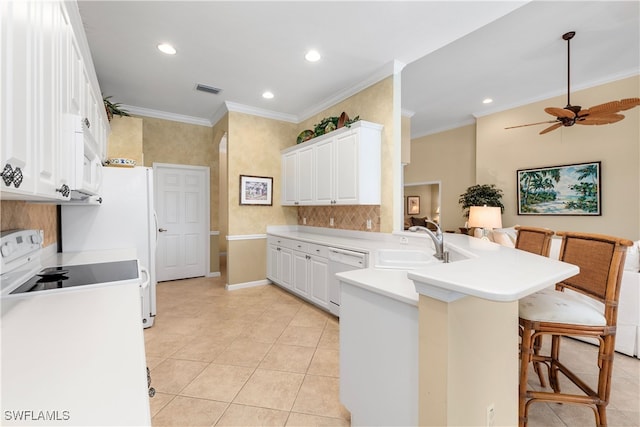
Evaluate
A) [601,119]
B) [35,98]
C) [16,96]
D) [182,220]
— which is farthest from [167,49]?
[601,119]

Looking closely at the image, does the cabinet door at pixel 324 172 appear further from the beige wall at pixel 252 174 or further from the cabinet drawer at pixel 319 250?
the beige wall at pixel 252 174

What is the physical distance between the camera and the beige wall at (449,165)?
19.8ft

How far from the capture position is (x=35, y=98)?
38.8 inches

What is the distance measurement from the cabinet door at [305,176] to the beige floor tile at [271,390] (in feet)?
7.96

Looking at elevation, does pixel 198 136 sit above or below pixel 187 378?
above

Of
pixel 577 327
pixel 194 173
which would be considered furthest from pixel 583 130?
pixel 194 173

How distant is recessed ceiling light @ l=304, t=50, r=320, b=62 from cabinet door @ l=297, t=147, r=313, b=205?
4.12 ft

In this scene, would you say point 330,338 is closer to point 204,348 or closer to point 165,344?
point 204,348

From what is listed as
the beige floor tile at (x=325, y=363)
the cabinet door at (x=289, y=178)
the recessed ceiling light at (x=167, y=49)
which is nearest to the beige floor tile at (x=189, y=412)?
the beige floor tile at (x=325, y=363)

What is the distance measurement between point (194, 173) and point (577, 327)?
5.35 m

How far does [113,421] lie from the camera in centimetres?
63

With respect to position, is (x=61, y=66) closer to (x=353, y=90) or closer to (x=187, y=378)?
(x=187, y=378)

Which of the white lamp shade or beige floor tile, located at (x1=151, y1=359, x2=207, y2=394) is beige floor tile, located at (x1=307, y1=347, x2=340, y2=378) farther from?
the white lamp shade

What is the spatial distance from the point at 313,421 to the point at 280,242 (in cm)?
284
